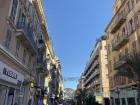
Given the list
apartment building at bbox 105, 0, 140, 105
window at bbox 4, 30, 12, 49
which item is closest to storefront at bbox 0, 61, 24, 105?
window at bbox 4, 30, 12, 49

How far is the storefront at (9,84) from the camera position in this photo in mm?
16250

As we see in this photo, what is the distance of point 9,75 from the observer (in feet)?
57.8

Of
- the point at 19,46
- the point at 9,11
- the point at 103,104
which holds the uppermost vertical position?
the point at 9,11

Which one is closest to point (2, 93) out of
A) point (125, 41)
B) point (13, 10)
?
point (13, 10)

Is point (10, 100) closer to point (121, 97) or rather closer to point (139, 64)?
point (139, 64)

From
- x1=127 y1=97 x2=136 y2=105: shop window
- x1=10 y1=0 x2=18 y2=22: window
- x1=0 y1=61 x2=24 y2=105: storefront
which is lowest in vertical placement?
x1=127 y1=97 x2=136 y2=105: shop window

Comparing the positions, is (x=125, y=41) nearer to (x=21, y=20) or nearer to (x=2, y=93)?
(x=21, y=20)

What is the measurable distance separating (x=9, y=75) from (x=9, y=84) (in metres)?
1.03

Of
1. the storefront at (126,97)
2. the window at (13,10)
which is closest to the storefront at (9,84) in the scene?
the window at (13,10)

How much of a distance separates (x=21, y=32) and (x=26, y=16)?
15.5 ft

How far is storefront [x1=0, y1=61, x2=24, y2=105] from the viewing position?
16.2 meters

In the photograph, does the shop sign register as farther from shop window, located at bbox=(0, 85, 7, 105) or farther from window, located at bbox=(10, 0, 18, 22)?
window, located at bbox=(10, 0, 18, 22)

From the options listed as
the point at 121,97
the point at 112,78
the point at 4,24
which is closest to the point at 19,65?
the point at 4,24

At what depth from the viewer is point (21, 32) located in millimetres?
20250
